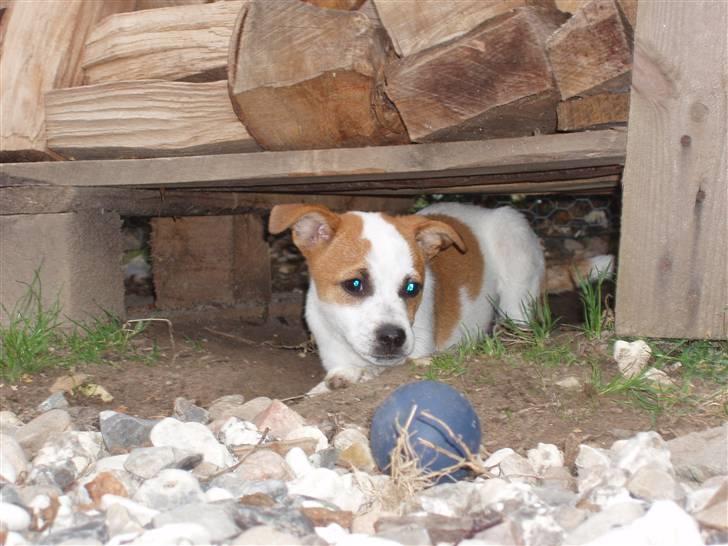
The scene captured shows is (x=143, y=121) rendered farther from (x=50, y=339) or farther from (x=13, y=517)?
Result: (x=13, y=517)

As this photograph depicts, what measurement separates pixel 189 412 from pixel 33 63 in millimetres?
2153

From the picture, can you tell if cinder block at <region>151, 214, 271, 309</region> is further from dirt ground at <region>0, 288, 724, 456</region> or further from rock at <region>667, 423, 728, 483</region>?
rock at <region>667, 423, 728, 483</region>

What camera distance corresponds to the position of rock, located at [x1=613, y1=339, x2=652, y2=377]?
3.34 metres

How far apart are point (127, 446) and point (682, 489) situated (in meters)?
1.79

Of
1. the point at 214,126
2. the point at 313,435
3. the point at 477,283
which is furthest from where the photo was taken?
the point at 477,283

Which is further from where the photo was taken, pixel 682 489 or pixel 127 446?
pixel 127 446

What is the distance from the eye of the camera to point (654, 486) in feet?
7.51

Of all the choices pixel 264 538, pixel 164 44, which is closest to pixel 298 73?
pixel 164 44

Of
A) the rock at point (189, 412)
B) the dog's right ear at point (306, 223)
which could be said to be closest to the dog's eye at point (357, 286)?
the dog's right ear at point (306, 223)

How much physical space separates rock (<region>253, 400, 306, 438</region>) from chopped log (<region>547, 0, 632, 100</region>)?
5.04 ft

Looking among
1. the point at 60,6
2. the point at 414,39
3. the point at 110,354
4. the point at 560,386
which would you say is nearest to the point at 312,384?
the point at 110,354

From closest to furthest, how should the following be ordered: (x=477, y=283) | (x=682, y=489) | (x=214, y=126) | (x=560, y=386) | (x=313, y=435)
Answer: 1. (x=682, y=489)
2. (x=313, y=435)
3. (x=560, y=386)
4. (x=214, y=126)
5. (x=477, y=283)

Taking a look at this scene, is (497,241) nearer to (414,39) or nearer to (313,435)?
(414,39)

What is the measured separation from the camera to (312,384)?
4.52 meters
